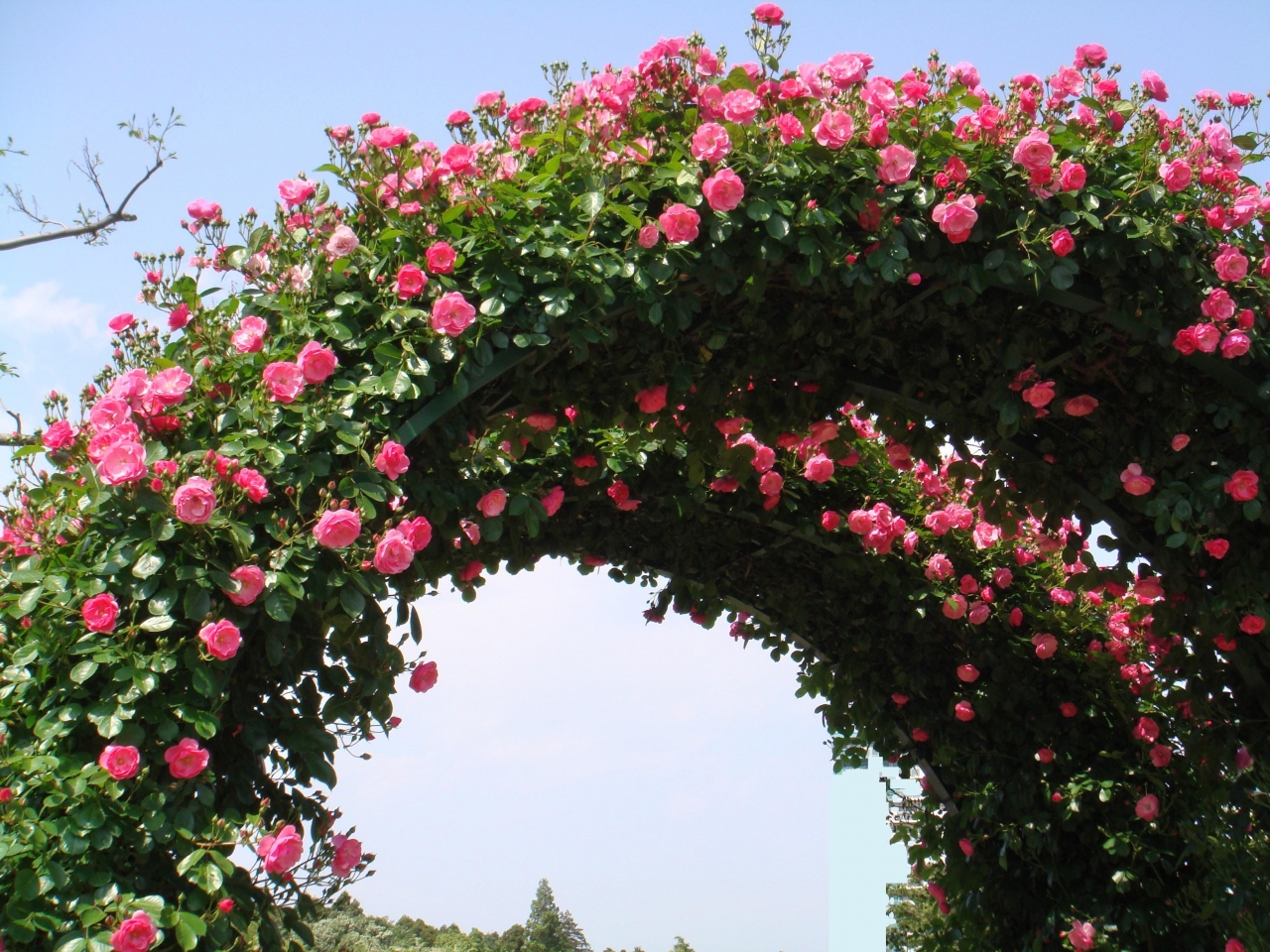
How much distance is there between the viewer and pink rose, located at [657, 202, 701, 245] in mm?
2783

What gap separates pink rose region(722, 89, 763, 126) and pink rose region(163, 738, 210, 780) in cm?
192

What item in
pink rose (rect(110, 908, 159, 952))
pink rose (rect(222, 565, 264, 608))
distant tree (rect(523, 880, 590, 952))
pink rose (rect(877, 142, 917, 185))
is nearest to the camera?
pink rose (rect(110, 908, 159, 952))

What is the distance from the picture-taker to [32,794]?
232 cm

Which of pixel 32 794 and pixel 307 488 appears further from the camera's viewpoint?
pixel 307 488

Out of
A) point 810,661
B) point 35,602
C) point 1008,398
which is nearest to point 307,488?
point 35,602

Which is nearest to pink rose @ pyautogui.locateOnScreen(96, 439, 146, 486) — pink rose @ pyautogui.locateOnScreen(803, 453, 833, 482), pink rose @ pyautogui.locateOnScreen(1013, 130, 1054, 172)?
pink rose @ pyautogui.locateOnScreen(1013, 130, 1054, 172)

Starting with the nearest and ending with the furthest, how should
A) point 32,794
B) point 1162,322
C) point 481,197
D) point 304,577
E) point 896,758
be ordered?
point 32,794 → point 304,577 → point 481,197 → point 1162,322 → point 896,758


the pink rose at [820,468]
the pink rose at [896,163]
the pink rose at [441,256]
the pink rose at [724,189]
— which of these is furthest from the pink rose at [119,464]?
the pink rose at [820,468]

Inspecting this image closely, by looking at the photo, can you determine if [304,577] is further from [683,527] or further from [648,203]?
[683,527]

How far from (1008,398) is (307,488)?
6.54 ft

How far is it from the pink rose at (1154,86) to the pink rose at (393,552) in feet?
7.76

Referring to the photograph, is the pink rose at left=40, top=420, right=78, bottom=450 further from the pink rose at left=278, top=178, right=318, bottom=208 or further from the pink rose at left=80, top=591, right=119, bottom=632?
the pink rose at left=278, top=178, right=318, bottom=208

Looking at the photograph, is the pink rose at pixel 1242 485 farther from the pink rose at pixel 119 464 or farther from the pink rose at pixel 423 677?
the pink rose at pixel 119 464

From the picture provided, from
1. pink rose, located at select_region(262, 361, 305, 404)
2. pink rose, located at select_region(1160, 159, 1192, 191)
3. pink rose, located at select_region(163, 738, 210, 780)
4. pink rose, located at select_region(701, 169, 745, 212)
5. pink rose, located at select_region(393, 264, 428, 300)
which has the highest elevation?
pink rose, located at select_region(1160, 159, 1192, 191)
